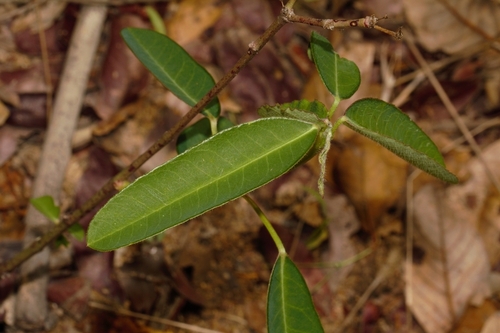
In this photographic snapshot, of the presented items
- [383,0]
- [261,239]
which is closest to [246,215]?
[261,239]

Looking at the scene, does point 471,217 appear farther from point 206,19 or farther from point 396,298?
point 206,19

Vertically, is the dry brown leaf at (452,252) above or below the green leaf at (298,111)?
above

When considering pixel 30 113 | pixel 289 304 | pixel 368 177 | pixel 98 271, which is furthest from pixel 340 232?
pixel 30 113

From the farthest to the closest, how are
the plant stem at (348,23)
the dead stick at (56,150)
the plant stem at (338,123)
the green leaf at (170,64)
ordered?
the dead stick at (56,150), the green leaf at (170,64), the plant stem at (338,123), the plant stem at (348,23)

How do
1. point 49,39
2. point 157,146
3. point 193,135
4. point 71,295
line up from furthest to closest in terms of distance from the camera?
point 49,39 < point 71,295 < point 193,135 < point 157,146

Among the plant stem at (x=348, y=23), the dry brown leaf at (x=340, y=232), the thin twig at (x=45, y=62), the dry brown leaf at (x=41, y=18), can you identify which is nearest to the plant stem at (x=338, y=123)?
the plant stem at (x=348, y=23)

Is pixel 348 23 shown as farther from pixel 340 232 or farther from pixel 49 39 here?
pixel 49 39

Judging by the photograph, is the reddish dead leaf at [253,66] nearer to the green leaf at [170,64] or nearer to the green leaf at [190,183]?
the green leaf at [170,64]
